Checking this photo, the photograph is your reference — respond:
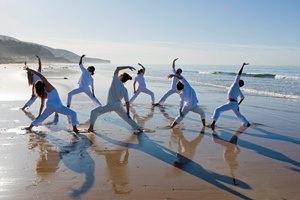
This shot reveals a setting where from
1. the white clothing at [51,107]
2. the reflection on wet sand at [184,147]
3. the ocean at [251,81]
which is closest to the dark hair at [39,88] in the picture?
the white clothing at [51,107]

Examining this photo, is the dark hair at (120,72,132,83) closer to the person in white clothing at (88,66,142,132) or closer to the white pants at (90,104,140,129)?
the person in white clothing at (88,66,142,132)

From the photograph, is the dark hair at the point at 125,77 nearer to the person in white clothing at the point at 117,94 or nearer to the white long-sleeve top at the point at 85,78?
the person in white clothing at the point at 117,94

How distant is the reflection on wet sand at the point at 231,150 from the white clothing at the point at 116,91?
7.91 ft

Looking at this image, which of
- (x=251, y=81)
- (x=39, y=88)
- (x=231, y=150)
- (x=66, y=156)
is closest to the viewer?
(x=66, y=156)

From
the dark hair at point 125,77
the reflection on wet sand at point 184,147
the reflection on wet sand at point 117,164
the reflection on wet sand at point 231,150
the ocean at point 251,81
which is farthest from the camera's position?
the ocean at point 251,81

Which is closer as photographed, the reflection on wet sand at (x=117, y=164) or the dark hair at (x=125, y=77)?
the reflection on wet sand at (x=117, y=164)

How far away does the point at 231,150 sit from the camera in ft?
23.5

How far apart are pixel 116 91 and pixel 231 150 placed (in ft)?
9.82

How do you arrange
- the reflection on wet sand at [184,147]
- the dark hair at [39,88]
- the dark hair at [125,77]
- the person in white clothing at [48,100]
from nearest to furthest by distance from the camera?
the reflection on wet sand at [184,147], the dark hair at [39,88], the person in white clothing at [48,100], the dark hair at [125,77]

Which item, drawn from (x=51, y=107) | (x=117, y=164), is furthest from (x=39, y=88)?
(x=117, y=164)

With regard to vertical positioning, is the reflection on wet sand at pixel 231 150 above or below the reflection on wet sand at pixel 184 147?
above

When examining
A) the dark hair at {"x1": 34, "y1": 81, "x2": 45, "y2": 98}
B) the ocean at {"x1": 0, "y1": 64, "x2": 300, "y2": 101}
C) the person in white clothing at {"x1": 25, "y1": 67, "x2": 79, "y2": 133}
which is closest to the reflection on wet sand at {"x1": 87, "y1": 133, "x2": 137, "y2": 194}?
the person in white clothing at {"x1": 25, "y1": 67, "x2": 79, "y2": 133}

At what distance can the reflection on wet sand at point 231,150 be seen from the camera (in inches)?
236

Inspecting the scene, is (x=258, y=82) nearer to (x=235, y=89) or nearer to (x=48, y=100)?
(x=235, y=89)
